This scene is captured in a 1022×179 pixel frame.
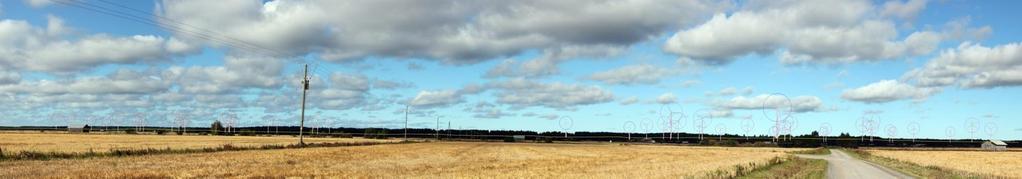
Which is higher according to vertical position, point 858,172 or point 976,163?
point 858,172

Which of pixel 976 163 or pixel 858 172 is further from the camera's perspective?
pixel 976 163

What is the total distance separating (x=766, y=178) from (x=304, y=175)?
19.0 metres

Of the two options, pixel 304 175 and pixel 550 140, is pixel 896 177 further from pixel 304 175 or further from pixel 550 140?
pixel 550 140

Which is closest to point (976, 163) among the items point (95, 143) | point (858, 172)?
point (858, 172)

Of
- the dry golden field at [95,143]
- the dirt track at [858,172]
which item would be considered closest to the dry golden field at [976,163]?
the dirt track at [858,172]

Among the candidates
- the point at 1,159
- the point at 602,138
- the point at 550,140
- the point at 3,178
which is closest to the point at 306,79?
the point at 1,159

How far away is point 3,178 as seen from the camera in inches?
1060

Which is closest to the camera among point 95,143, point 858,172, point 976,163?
point 858,172

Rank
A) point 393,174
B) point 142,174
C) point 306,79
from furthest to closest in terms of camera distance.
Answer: point 306,79
point 393,174
point 142,174

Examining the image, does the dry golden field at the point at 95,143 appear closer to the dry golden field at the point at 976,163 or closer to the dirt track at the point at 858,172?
the dirt track at the point at 858,172

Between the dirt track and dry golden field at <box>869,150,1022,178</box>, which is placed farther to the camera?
dry golden field at <box>869,150,1022,178</box>

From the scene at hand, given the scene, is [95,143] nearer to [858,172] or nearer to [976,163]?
[858,172]

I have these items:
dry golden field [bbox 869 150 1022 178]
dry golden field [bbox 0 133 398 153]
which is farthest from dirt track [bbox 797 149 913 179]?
dry golden field [bbox 0 133 398 153]

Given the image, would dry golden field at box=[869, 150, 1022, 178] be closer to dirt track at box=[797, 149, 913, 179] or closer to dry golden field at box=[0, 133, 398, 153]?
→ dirt track at box=[797, 149, 913, 179]
